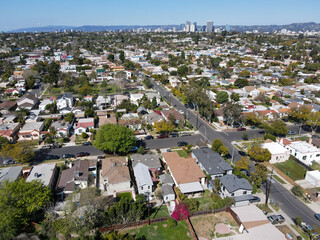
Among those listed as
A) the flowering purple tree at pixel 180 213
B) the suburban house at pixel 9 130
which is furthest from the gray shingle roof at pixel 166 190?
the suburban house at pixel 9 130

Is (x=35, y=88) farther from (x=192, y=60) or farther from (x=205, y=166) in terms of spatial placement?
(x=192, y=60)

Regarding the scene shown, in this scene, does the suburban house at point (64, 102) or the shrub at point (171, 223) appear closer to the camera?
the shrub at point (171, 223)

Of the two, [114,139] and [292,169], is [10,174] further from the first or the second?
[292,169]

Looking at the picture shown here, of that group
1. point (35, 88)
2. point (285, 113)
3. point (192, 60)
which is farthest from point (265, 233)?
point (192, 60)

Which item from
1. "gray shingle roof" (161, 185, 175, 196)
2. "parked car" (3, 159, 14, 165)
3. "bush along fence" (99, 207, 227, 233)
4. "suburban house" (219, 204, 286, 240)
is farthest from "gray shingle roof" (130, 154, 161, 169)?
"parked car" (3, 159, 14, 165)

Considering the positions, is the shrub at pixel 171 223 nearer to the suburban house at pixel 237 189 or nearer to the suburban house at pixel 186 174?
the suburban house at pixel 186 174
